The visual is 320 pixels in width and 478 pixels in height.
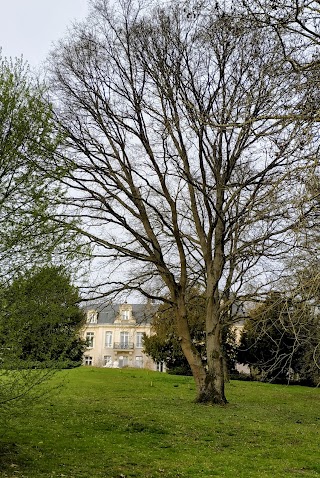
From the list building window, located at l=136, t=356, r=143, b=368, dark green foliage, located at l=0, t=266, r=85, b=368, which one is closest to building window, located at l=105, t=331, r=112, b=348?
building window, located at l=136, t=356, r=143, b=368

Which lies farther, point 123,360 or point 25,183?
point 123,360

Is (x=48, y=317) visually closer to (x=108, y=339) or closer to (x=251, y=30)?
(x=251, y=30)

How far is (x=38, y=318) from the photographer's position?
7.35 metres

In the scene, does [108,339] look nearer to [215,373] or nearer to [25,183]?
[215,373]

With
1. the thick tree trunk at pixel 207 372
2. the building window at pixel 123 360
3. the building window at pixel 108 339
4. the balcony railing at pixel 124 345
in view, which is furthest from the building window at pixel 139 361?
the thick tree trunk at pixel 207 372

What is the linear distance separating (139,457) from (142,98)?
1149 cm

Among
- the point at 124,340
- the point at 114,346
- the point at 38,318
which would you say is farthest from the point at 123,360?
the point at 38,318

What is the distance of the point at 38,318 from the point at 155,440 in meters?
4.36

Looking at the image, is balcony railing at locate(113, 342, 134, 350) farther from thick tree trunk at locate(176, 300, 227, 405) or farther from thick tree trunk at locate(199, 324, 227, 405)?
thick tree trunk at locate(199, 324, 227, 405)

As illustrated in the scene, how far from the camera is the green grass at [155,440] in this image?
7973 millimetres

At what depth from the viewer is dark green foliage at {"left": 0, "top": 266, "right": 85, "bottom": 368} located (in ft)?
23.1

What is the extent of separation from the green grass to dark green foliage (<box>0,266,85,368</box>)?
26.2 inches

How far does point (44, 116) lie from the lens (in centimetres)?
810

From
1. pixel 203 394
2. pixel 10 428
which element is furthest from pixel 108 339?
pixel 10 428
